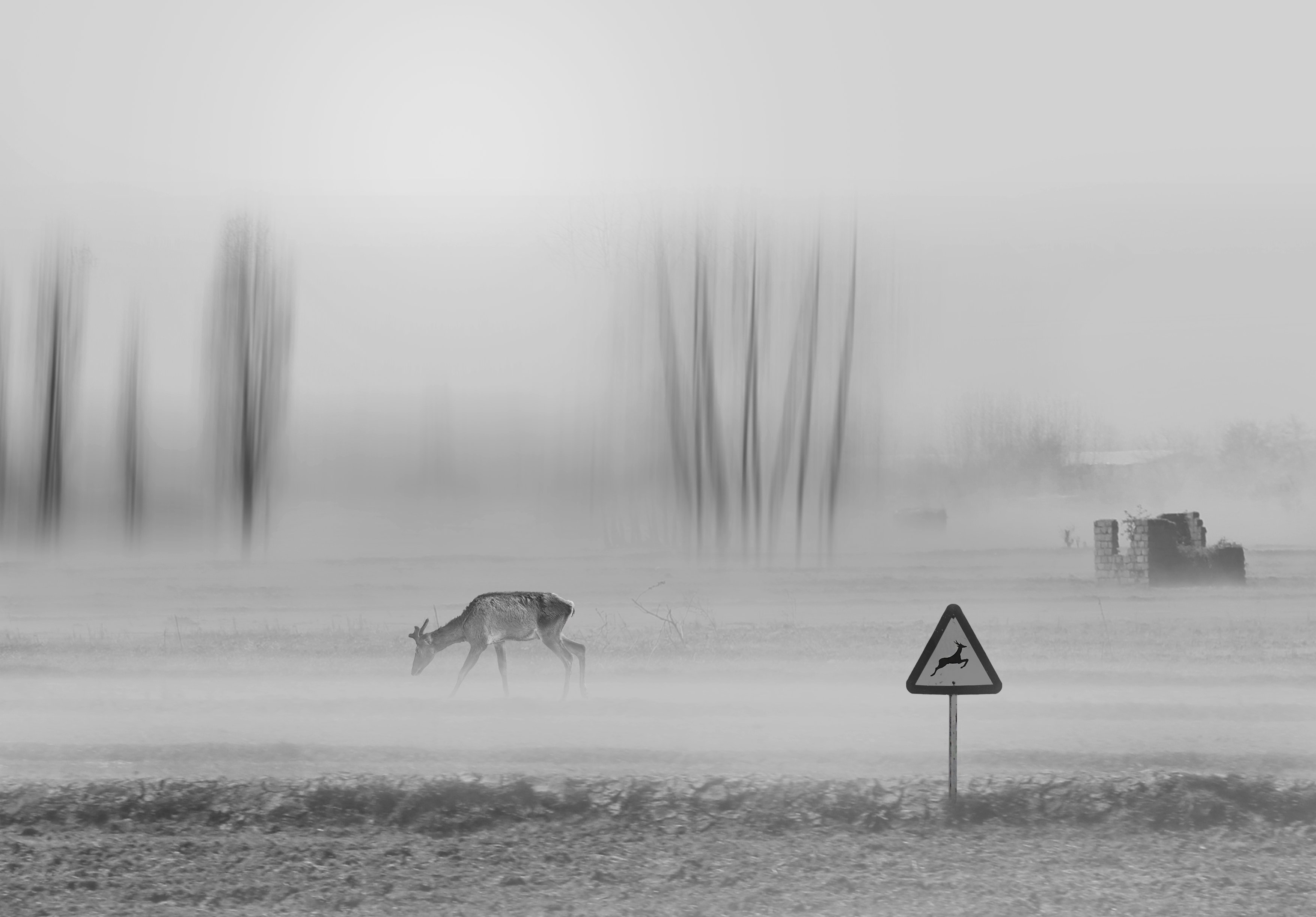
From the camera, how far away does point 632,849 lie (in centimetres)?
1087

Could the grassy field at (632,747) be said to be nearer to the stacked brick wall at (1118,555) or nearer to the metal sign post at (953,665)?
the metal sign post at (953,665)

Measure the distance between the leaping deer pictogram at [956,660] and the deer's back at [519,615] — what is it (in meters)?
8.81

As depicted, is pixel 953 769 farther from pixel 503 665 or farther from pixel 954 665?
pixel 503 665

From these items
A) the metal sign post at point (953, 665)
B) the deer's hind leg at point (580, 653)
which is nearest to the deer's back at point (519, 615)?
the deer's hind leg at point (580, 653)

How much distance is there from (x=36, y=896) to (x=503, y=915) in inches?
143

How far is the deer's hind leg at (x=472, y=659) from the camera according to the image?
61.2 ft

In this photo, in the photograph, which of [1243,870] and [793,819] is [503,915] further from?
[1243,870]

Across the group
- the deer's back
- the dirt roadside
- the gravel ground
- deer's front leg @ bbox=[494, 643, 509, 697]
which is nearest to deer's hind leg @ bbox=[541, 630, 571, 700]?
the deer's back

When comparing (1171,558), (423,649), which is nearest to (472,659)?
(423,649)

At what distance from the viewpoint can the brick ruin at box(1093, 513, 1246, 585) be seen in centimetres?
4728

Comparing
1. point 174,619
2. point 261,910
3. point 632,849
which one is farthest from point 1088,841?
point 174,619

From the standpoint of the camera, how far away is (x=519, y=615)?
19406mm

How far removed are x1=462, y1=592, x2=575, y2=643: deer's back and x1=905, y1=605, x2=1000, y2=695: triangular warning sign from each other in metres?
8.76

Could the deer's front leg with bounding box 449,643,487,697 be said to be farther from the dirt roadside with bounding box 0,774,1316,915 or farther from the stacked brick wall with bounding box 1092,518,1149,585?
the stacked brick wall with bounding box 1092,518,1149,585
